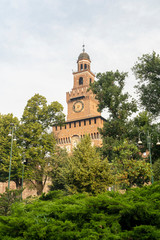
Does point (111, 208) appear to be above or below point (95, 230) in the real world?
above

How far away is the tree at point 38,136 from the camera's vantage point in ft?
94.7

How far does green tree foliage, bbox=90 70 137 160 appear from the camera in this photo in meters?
26.3

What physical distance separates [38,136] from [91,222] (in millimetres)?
26018

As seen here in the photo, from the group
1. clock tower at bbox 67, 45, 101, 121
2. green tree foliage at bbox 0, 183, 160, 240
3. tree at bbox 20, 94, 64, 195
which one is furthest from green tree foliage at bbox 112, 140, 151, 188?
clock tower at bbox 67, 45, 101, 121

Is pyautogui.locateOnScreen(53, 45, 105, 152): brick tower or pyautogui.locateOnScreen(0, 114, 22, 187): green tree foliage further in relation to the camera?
pyautogui.locateOnScreen(53, 45, 105, 152): brick tower

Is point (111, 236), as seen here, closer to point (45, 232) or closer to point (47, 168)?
point (45, 232)

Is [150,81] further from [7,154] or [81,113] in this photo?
[81,113]

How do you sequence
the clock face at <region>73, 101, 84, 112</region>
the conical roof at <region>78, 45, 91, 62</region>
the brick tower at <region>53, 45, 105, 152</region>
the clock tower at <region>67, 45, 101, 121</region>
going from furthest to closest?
the conical roof at <region>78, 45, 91, 62</region> → the clock face at <region>73, 101, 84, 112</region> → the clock tower at <region>67, 45, 101, 121</region> → the brick tower at <region>53, 45, 105, 152</region>

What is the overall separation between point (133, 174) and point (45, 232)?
54.9 feet

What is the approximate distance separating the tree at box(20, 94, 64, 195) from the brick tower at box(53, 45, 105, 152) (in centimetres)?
2006

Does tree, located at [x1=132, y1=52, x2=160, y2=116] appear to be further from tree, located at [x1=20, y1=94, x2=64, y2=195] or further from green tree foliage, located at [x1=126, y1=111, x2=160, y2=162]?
tree, located at [x1=20, y1=94, x2=64, y2=195]

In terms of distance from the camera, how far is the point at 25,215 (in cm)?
463

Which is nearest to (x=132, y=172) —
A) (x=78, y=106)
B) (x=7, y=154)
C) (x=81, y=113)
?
(x=7, y=154)

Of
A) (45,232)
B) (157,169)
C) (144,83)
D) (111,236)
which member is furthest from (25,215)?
(144,83)
